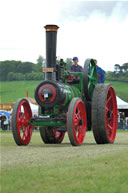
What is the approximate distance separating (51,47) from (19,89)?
74.2 meters

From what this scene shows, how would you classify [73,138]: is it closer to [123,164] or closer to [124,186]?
[123,164]

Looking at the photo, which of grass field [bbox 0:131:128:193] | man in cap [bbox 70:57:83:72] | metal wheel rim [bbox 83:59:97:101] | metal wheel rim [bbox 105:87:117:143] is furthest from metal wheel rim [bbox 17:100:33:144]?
grass field [bbox 0:131:128:193]

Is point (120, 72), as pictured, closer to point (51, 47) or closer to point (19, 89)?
point (19, 89)

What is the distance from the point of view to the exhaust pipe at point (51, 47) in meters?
10.7

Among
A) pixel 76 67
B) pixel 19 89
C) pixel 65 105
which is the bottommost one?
pixel 19 89

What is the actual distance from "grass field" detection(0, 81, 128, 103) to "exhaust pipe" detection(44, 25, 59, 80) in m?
60.1

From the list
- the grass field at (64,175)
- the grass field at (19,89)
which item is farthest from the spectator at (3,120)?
the grass field at (19,89)

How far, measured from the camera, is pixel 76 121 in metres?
10.3

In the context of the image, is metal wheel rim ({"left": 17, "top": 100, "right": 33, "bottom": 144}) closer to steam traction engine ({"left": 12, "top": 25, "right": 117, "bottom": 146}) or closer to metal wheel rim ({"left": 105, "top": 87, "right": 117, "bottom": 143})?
steam traction engine ({"left": 12, "top": 25, "right": 117, "bottom": 146})

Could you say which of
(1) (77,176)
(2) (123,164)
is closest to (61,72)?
(2) (123,164)

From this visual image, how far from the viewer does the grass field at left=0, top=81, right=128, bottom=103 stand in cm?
7593

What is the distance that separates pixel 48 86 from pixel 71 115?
108cm

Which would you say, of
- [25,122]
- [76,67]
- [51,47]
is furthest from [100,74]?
[25,122]

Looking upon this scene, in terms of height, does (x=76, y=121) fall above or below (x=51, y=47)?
below
